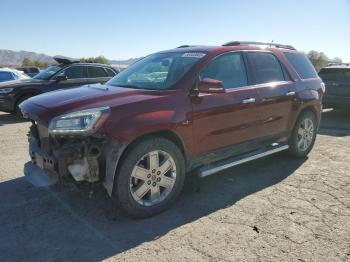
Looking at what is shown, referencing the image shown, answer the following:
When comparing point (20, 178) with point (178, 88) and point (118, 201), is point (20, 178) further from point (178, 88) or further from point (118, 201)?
point (178, 88)

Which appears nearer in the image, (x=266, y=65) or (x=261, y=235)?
(x=261, y=235)

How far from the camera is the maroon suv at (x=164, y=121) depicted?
357 centimetres

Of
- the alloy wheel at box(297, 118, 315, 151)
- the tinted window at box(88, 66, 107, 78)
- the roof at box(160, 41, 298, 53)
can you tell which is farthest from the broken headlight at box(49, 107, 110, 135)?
the tinted window at box(88, 66, 107, 78)

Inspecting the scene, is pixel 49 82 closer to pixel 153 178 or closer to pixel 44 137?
pixel 44 137

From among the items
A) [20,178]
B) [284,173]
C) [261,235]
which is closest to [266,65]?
[284,173]

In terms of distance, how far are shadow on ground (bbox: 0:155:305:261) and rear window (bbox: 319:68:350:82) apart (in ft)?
21.2

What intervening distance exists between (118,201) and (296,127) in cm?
337

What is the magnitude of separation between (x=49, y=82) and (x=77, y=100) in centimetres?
728

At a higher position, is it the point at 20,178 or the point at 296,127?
the point at 296,127

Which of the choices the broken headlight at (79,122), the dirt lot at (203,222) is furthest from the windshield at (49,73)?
the broken headlight at (79,122)

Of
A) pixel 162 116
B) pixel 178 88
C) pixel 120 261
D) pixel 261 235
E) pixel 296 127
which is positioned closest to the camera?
pixel 120 261

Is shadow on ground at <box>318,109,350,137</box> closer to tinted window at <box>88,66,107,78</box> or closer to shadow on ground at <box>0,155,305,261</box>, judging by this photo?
shadow on ground at <box>0,155,305,261</box>

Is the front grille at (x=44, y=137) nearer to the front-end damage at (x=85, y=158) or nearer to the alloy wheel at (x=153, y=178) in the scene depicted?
the front-end damage at (x=85, y=158)

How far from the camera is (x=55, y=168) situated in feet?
11.9
